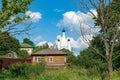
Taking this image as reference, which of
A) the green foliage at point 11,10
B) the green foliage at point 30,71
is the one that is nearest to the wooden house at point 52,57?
the green foliage at point 30,71

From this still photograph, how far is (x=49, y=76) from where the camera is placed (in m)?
16.3

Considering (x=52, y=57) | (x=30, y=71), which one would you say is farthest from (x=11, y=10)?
(x=52, y=57)

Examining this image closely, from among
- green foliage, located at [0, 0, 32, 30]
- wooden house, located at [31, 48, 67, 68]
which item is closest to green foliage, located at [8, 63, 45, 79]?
green foliage, located at [0, 0, 32, 30]

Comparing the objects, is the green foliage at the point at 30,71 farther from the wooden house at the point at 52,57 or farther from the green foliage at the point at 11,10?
the wooden house at the point at 52,57

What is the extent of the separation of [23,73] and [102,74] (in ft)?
30.3

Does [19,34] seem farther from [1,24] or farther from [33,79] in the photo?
[33,79]

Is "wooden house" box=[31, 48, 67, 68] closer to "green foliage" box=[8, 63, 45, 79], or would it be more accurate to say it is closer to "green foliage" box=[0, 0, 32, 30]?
"green foliage" box=[8, 63, 45, 79]

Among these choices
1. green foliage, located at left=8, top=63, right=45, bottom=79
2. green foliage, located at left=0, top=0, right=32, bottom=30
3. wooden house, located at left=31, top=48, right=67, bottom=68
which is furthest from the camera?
wooden house, located at left=31, top=48, right=67, bottom=68

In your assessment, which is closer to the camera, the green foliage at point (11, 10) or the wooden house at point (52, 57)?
the green foliage at point (11, 10)

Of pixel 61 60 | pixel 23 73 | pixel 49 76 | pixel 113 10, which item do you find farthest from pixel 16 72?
pixel 61 60

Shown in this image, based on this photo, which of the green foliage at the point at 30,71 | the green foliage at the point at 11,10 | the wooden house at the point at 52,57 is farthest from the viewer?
the wooden house at the point at 52,57

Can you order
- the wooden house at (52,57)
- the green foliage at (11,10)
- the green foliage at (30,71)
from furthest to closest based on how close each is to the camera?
1. the wooden house at (52,57)
2. the green foliage at (30,71)
3. the green foliage at (11,10)

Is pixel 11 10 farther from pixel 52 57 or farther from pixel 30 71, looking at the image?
pixel 52 57

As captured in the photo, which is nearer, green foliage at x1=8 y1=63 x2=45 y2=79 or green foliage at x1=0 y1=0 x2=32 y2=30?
green foliage at x1=0 y1=0 x2=32 y2=30
